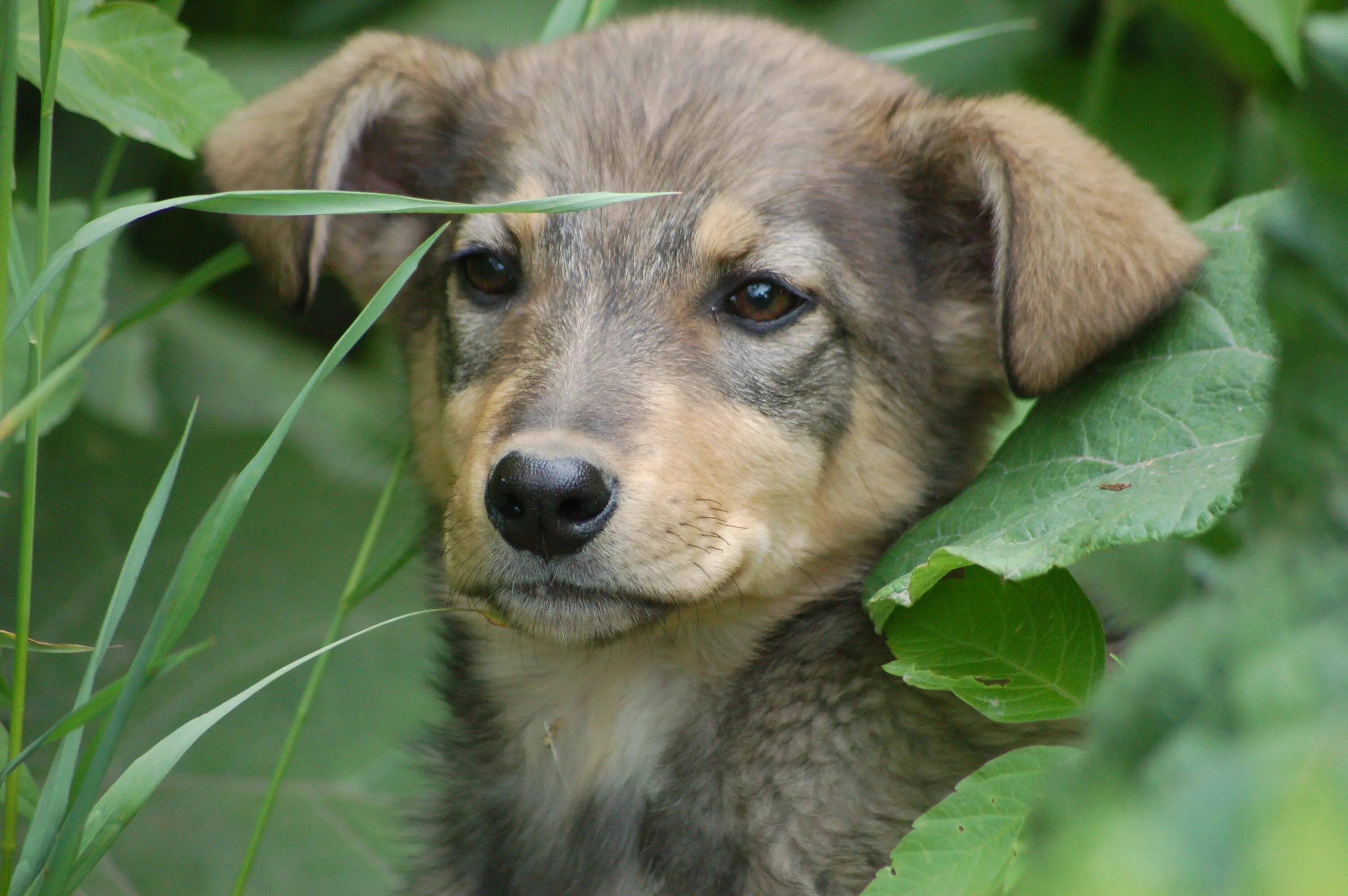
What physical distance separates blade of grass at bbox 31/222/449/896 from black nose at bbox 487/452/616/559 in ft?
1.19

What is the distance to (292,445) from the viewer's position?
4777mm

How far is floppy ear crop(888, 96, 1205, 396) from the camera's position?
8.98 ft

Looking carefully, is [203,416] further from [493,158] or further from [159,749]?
[159,749]

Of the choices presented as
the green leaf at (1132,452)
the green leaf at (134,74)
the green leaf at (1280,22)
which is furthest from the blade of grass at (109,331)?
the green leaf at (1280,22)

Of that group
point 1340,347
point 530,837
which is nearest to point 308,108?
point 530,837

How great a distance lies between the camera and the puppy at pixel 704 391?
9.05 feet

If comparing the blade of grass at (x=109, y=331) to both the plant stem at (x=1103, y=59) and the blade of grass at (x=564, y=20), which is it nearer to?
the blade of grass at (x=564, y=20)

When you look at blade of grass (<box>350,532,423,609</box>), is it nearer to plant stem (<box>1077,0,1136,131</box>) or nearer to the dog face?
the dog face

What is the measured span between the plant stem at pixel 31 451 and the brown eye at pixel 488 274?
0.96 metres

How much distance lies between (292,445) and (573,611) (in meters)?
2.30

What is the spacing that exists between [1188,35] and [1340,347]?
452 cm

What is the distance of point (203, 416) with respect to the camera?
4.87 metres

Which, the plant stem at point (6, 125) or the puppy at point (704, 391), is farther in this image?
the puppy at point (704, 391)

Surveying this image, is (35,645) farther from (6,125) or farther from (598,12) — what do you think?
(598,12)
